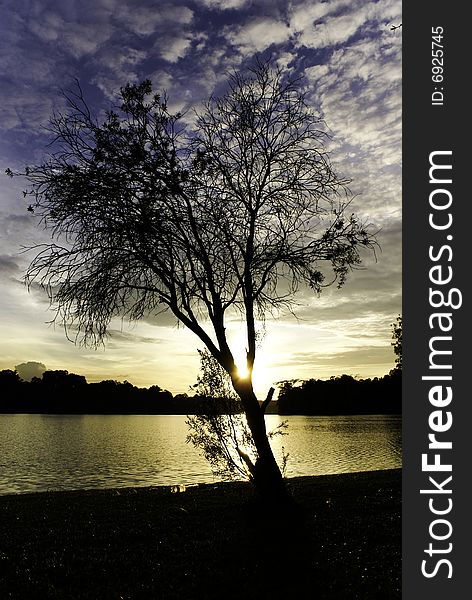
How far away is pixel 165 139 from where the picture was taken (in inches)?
631

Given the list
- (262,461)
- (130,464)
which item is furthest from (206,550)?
(130,464)

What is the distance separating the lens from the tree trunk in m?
14.5

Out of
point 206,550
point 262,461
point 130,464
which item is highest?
point 262,461

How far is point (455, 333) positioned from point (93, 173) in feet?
36.8

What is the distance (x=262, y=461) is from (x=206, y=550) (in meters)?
3.96

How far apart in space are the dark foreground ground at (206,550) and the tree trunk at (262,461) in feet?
1.76

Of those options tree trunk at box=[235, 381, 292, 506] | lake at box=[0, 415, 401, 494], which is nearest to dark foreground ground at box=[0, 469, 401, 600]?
tree trunk at box=[235, 381, 292, 506]

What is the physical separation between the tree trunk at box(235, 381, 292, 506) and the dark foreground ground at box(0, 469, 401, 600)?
54 cm

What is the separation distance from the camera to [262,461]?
581 inches

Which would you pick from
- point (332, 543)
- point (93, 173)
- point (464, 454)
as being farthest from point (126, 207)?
point (464, 454)

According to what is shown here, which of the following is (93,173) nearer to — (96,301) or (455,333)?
(96,301)

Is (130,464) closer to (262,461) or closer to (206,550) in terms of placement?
(262,461)

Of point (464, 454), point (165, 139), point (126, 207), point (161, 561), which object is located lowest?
point (161, 561)

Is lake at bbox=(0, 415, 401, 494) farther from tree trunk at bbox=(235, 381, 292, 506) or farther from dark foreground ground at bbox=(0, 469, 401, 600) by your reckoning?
tree trunk at bbox=(235, 381, 292, 506)
